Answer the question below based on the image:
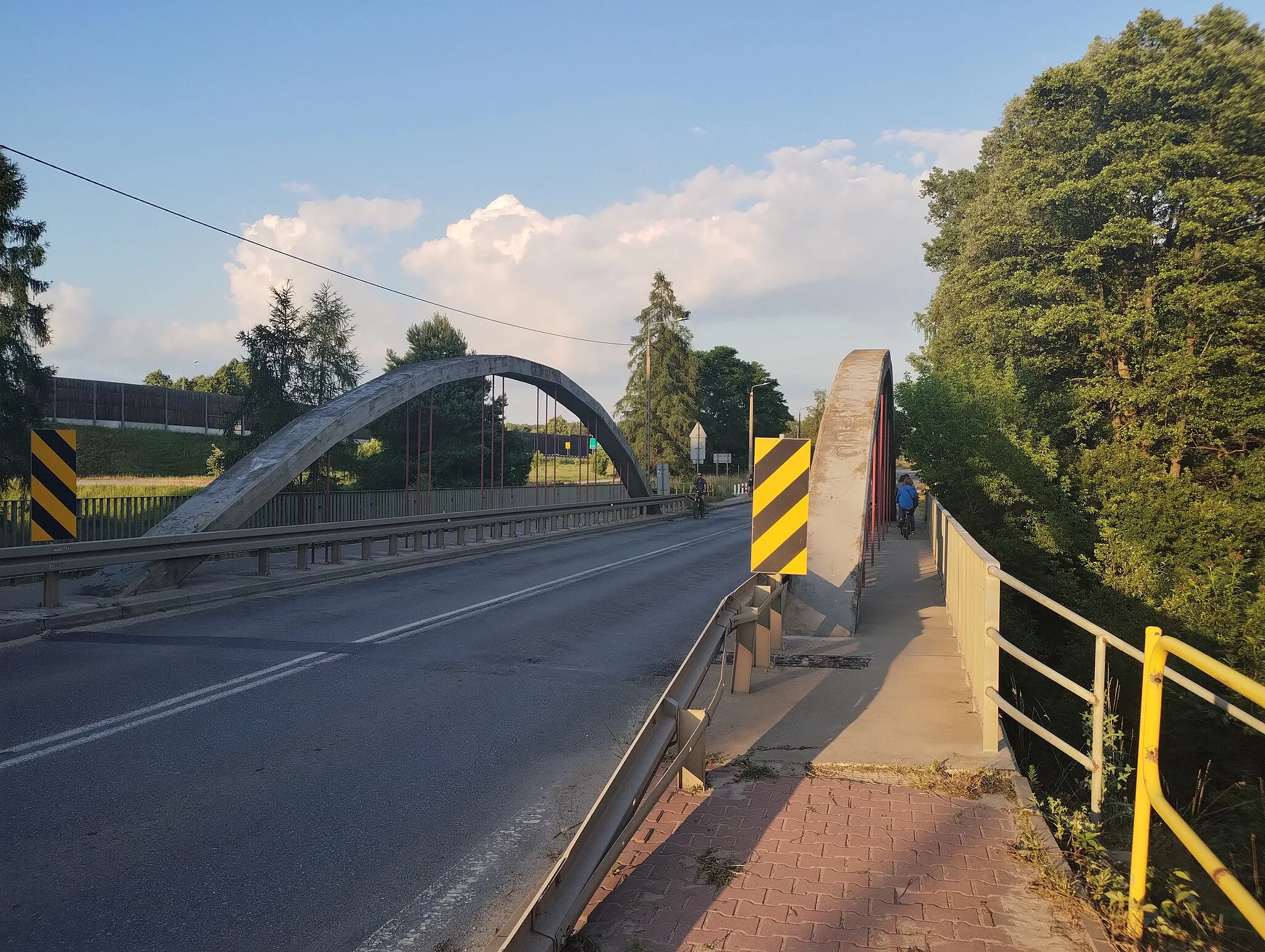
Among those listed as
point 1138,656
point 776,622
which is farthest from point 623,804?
point 776,622

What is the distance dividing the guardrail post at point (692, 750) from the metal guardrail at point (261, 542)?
319 inches

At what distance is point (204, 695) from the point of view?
7129 millimetres

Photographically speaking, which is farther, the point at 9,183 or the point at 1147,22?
the point at 1147,22

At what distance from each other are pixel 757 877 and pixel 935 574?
11451 millimetres

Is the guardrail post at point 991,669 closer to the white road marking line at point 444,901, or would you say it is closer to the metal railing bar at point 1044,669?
the metal railing bar at point 1044,669

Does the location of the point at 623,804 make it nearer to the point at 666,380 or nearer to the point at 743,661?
the point at 743,661

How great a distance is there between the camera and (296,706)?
6887 mm

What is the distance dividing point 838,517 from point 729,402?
8116cm

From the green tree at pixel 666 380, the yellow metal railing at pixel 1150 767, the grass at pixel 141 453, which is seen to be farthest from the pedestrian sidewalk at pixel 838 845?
the green tree at pixel 666 380

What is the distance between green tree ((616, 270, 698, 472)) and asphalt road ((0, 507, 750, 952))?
5843 cm

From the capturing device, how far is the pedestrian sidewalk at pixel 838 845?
3346 millimetres

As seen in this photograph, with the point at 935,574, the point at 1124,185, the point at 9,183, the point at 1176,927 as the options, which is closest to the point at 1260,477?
the point at 1124,185

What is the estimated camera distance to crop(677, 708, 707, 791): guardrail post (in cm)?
471

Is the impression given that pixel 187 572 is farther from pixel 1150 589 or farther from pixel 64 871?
pixel 1150 589
